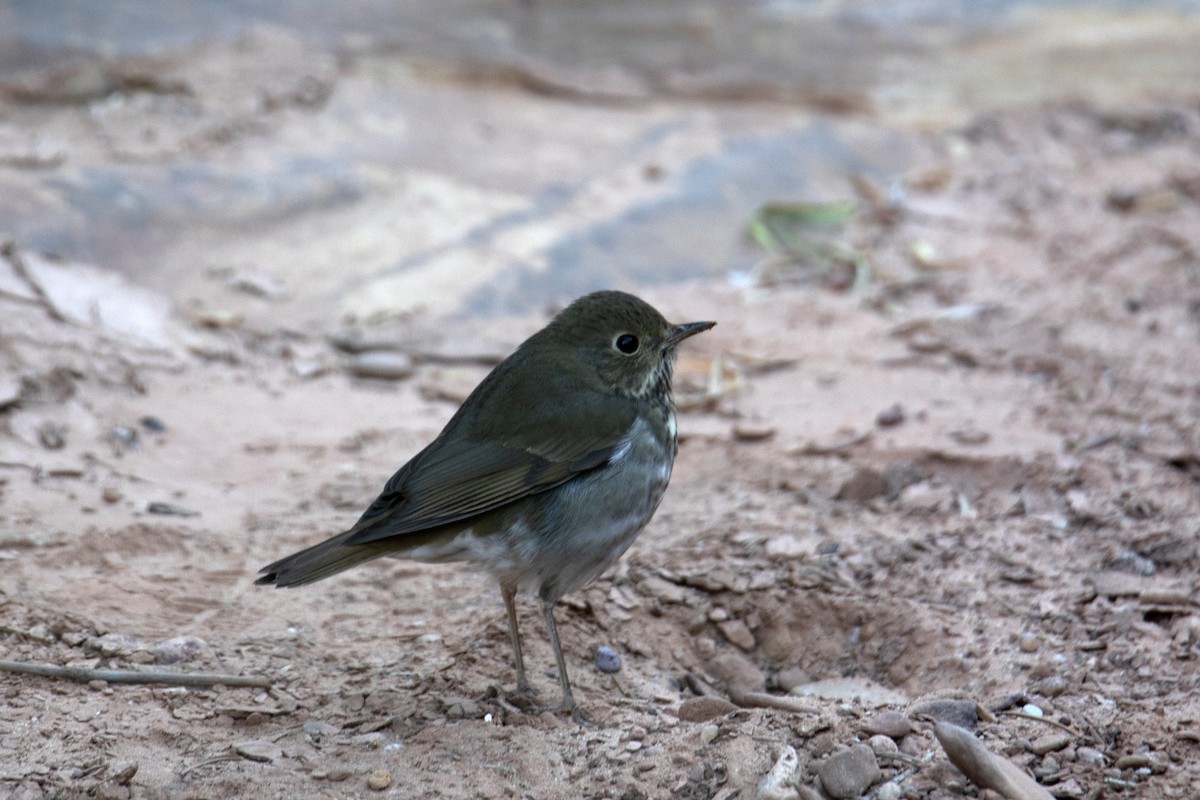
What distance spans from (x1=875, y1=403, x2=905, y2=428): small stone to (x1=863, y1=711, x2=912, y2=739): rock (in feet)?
7.46

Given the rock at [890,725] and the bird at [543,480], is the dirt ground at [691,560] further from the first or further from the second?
the bird at [543,480]

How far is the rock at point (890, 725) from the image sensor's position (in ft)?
12.0

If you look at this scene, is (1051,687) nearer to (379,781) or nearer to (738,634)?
(738,634)

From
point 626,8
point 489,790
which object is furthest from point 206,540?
point 626,8

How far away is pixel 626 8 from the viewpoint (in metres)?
11.6

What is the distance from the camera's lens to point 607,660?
4355 millimetres

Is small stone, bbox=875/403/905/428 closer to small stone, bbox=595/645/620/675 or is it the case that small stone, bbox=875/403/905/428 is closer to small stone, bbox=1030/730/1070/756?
small stone, bbox=595/645/620/675

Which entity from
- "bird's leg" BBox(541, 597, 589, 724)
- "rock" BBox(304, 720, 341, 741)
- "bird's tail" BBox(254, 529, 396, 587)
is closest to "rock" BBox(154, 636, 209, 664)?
"bird's tail" BBox(254, 529, 396, 587)

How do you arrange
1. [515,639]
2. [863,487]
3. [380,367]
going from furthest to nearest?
1. [380,367]
2. [863,487]
3. [515,639]

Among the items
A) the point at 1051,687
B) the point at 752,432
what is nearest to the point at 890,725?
the point at 1051,687

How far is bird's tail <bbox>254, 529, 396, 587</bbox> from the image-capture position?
12.8ft

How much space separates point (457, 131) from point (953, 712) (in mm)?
5976

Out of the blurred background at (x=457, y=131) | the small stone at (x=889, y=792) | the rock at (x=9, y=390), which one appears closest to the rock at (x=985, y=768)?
the small stone at (x=889, y=792)

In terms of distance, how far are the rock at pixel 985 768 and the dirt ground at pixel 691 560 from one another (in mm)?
59
